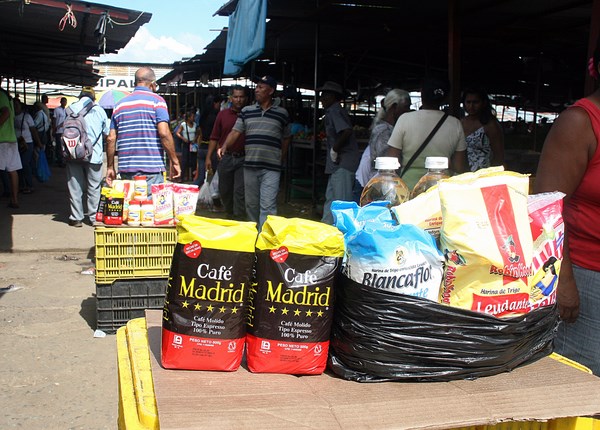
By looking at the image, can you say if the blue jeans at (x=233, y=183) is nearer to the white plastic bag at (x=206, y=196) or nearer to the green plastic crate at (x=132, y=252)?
the white plastic bag at (x=206, y=196)

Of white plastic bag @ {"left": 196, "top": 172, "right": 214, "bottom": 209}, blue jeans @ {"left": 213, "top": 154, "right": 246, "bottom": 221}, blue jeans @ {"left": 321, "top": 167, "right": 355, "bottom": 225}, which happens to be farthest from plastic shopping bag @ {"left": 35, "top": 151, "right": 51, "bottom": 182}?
blue jeans @ {"left": 321, "top": 167, "right": 355, "bottom": 225}

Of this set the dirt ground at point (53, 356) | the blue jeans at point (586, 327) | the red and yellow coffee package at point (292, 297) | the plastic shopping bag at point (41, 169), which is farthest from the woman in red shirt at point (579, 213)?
the plastic shopping bag at point (41, 169)

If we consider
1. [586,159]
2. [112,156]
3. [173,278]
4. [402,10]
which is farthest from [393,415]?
[402,10]

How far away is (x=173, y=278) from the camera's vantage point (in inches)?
64.8

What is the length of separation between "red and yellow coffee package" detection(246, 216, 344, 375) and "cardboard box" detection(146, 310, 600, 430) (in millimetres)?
65

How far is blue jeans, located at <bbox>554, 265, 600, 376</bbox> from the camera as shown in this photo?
7.65 feet

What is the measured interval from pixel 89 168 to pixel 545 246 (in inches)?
320

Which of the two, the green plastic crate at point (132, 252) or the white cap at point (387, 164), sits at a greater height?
the white cap at point (387, 164)

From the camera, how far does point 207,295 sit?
1.64 metres

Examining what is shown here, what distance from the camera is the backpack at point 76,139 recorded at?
859 centimetres

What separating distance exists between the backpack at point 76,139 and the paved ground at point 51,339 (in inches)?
43.8

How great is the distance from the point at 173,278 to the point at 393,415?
0.67 meters

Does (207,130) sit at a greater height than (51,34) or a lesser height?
lesser

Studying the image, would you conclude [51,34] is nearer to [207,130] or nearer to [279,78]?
[207,130]
